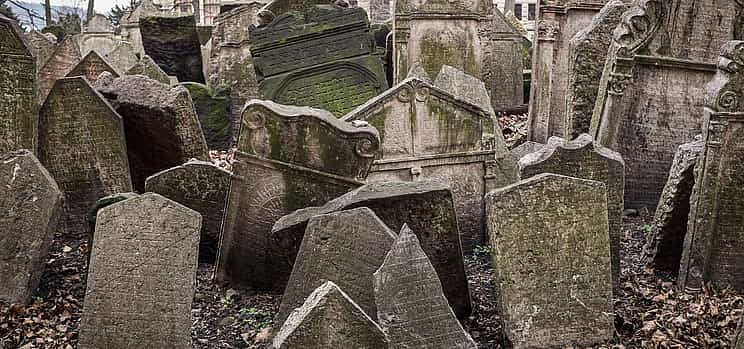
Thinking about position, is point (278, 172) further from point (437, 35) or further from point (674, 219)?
point (437, 35)

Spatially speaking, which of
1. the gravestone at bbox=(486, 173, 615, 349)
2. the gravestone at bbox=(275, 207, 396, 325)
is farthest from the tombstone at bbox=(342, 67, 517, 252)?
the gravestone at bbox=(275, 207, 396, 325)

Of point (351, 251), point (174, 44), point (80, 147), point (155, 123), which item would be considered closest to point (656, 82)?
point (351, 251)

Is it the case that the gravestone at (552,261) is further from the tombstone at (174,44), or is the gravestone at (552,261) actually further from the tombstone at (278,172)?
the tombstone at (174,44)

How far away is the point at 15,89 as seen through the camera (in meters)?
6.81

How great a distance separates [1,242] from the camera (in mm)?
5719

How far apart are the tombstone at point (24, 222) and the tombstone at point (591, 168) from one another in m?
3.22

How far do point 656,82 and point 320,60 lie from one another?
438 cm

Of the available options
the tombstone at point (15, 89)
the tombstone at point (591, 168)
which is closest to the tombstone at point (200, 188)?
the tombstone at point (15, 89)

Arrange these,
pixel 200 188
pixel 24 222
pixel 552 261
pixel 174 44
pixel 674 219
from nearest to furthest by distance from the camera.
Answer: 1. pixel 552 261
2. pixel 24 222
3. pixel 674 219
4. pixel 200 188
5. pixel 174 44

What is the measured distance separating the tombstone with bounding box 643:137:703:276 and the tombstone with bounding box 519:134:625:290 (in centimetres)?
64

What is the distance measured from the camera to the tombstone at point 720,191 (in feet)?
18.8

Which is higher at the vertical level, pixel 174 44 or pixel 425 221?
pixel 174 44

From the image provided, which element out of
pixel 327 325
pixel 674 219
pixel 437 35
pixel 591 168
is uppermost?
pixel 437 35

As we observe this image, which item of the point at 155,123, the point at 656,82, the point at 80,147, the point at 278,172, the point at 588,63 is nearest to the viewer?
the point at 278,172
